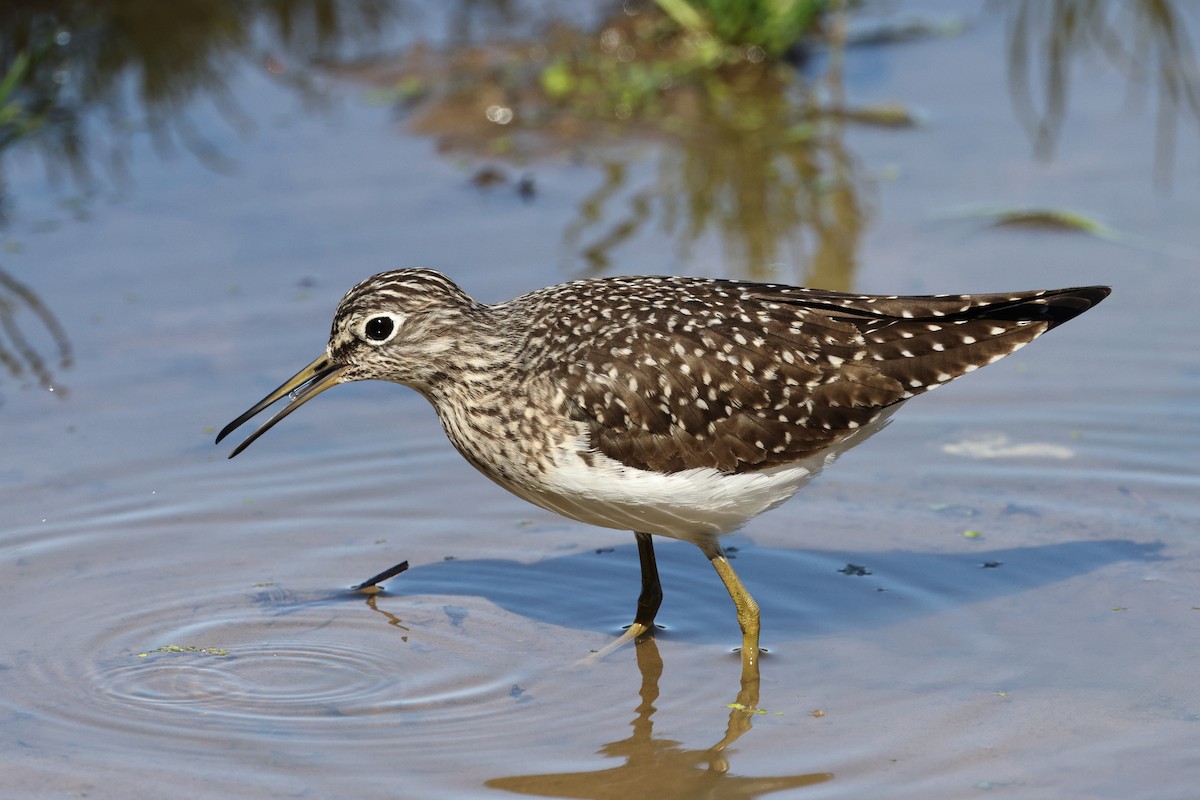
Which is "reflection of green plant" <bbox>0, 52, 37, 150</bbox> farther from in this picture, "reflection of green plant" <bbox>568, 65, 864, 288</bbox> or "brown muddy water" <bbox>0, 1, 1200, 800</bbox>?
"reflection of green plant" <bbox>568, 65, 864, 288</bbox>

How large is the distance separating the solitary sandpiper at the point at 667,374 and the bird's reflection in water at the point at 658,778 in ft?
2.47

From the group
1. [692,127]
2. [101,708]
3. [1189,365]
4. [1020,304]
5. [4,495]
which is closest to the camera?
[101,708]

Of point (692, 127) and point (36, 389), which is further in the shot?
point (692, 127)

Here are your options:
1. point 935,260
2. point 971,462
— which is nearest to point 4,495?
point 971,462

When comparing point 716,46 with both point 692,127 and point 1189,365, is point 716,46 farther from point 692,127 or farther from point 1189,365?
point 1189,365

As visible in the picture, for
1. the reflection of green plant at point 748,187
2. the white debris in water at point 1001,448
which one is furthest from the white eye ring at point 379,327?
the reflection of green plant at point 748,187

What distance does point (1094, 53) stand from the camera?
13344 millimetres

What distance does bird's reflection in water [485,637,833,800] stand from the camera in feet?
20.3

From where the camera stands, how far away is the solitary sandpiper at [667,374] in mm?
6859

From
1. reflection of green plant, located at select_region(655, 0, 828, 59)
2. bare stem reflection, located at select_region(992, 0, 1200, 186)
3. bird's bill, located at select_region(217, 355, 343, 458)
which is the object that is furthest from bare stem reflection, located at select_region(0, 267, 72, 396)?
bare stem reflection, located at select_region(992, 0, 1200, 186)

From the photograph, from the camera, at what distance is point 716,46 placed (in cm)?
1344

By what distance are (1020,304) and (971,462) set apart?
1.62 m

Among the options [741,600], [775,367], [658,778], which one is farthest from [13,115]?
[658,778]

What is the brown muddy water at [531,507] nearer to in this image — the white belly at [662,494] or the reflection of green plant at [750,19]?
the reflection of green plant at [750,19]
